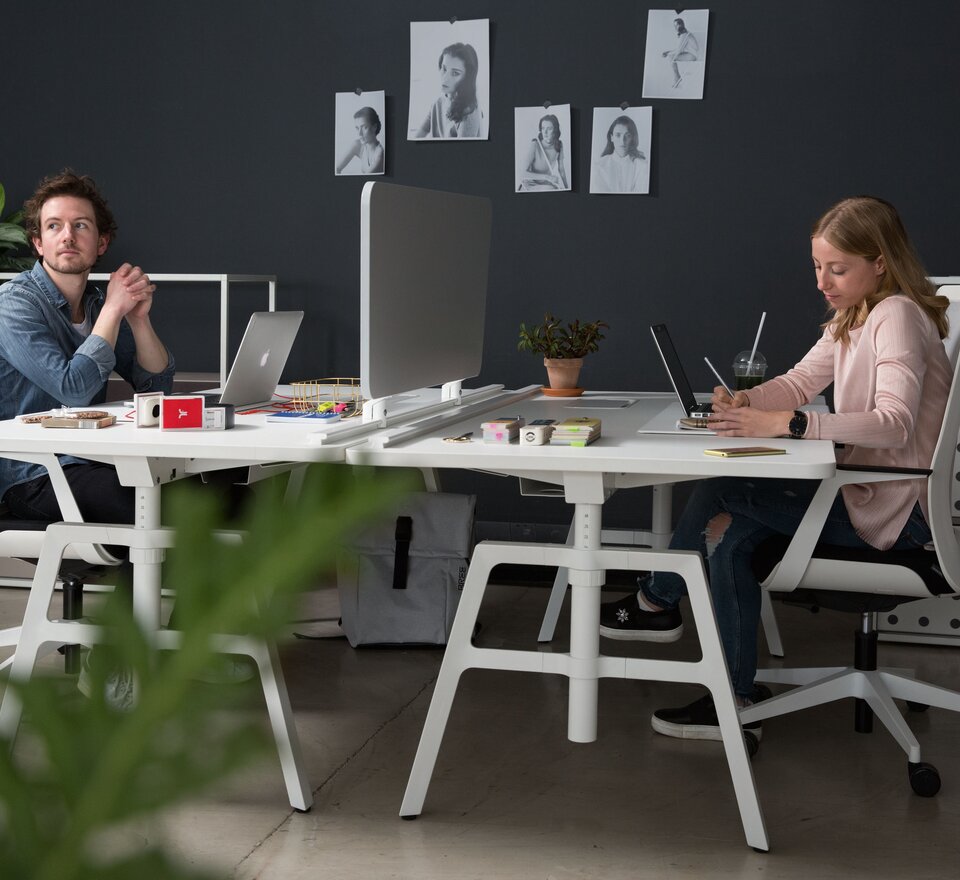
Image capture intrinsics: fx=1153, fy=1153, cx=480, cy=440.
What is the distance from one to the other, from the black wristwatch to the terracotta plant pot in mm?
1130

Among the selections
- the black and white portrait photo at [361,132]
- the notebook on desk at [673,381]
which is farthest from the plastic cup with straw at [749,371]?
the black and white portrait photo at [361,132]

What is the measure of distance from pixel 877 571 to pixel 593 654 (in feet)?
1.92

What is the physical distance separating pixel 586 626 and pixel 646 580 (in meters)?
0.76

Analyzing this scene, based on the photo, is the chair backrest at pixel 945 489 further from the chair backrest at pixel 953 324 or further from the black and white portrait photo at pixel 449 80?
the black and white portrait photo at pixel 449 80

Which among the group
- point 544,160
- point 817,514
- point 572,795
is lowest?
point 572,795

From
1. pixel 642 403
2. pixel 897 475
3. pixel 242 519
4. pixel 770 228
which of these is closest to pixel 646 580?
pixel 642 403

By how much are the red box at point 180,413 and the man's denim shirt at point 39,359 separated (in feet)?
1.39

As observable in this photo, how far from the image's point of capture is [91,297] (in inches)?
110

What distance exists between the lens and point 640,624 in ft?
8.79

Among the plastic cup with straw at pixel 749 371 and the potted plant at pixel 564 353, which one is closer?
the plastic cup with straw at pixel 749 371

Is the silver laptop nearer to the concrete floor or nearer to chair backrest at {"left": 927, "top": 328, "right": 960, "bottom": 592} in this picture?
the concrete floor

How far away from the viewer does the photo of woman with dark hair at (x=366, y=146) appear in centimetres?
430

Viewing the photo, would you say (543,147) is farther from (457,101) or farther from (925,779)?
(925,779)

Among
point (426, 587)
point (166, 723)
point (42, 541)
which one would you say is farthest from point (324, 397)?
point (166, 723)
